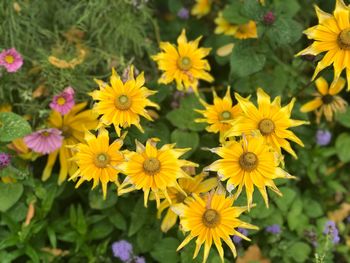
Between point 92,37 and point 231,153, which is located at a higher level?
point 231,153

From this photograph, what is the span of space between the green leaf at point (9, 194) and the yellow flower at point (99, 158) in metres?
0.39

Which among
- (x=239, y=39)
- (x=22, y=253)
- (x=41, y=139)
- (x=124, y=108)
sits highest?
(x=124, y=108)

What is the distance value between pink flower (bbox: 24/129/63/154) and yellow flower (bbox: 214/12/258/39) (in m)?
0.78

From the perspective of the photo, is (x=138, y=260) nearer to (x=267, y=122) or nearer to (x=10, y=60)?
(x=267, y=122)

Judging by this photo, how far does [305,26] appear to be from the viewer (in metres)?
2.39

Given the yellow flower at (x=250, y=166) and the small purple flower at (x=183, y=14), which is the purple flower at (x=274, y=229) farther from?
the small purple flower at (x=183, y=14)

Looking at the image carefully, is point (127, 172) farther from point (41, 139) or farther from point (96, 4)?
point (96, 4)

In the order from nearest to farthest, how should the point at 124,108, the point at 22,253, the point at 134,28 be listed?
the point at 124,108 → the point at 22,253 → the point at 134,28

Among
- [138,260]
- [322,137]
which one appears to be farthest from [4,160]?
[322,137]

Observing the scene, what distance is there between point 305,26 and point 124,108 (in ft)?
3.76

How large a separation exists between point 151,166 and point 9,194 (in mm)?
620

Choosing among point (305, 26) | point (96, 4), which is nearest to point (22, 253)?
point (96, 4)

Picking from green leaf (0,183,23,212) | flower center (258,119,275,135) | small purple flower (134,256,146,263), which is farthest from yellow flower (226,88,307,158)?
green leaf (0,183,23,212)

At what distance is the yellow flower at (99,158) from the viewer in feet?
5.04
